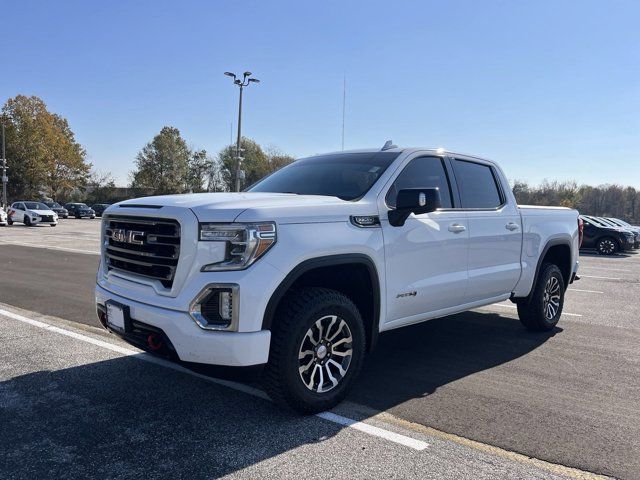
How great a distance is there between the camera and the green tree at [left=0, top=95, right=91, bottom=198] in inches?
2144

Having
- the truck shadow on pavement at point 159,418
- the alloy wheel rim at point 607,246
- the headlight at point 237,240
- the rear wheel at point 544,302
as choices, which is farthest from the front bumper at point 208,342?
the alloy wheel rim at point 607,246

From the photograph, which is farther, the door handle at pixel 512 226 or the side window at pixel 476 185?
the door handle at pixel 512 226

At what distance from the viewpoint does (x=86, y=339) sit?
17.9ft

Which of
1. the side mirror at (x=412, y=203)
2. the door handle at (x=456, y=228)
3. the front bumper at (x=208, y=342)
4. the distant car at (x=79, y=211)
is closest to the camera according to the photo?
the front bumper at (x=208, y=342)

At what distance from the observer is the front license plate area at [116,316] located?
11.7 feet

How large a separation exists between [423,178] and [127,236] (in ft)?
8.22

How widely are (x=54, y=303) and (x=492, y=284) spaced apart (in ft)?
19.1

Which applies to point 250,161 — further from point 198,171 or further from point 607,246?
point 607,246

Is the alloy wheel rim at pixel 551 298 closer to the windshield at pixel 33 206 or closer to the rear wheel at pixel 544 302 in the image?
the rear wheel at pixel 544 302

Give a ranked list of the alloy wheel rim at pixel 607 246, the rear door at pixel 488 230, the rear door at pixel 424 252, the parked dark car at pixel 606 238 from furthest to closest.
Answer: the alloy wheel rim at pixel 607 246, the parked dark car at pixel 606 238, the rear door at pixel 488 230, the rear door at pixel 424 252

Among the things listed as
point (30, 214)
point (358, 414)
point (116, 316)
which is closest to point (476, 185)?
point (358, 414)

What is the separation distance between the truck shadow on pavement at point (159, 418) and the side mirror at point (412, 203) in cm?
138

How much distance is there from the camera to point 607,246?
19969mm

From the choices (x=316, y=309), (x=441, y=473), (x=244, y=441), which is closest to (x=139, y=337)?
(x=244, y=441)
